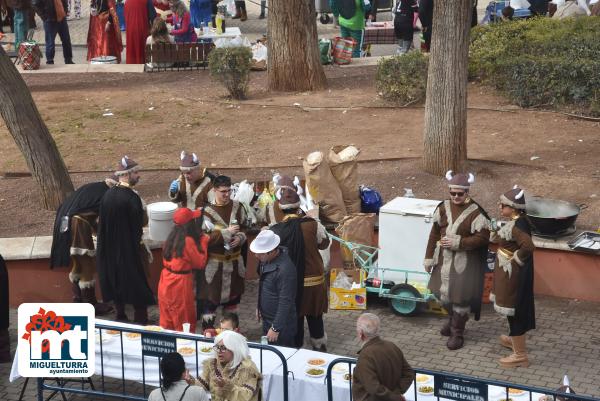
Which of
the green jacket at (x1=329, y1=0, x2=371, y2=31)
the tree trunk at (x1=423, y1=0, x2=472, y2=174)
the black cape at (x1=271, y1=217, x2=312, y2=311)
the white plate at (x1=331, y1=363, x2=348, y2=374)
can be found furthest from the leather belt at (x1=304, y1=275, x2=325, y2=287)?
the green jacket at (x1=329, y1=0, x2=371, y2=31)

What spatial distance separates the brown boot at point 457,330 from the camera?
11016mm

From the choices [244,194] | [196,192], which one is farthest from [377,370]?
[244,194]

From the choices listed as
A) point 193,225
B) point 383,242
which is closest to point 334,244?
point 383,242

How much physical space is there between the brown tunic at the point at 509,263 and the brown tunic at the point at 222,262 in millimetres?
2440

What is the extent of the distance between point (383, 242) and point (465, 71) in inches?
128

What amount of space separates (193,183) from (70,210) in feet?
4.13

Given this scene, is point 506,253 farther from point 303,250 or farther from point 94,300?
point 94,300

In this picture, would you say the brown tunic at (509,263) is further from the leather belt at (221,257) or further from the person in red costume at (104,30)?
the person in red costume at (104,30)

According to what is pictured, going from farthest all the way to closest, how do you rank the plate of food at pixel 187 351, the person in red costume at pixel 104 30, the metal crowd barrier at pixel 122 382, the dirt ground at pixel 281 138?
the person in red costume at pixel 104 30 < the dirt ground at pixel 281 138 < the plate of food at pixel 187 351 < the metal crowd barrier at pixel 122 382

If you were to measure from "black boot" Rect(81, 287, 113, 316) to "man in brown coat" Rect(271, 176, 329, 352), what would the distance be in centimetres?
241

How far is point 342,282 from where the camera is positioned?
39.7 ft

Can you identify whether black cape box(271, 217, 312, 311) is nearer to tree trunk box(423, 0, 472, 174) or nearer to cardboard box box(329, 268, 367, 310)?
cardboard box box(329, 268, 367, 310)

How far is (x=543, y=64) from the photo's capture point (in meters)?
17.1

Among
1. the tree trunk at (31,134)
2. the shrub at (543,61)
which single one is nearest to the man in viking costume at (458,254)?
the tree trunk at (31,134)
